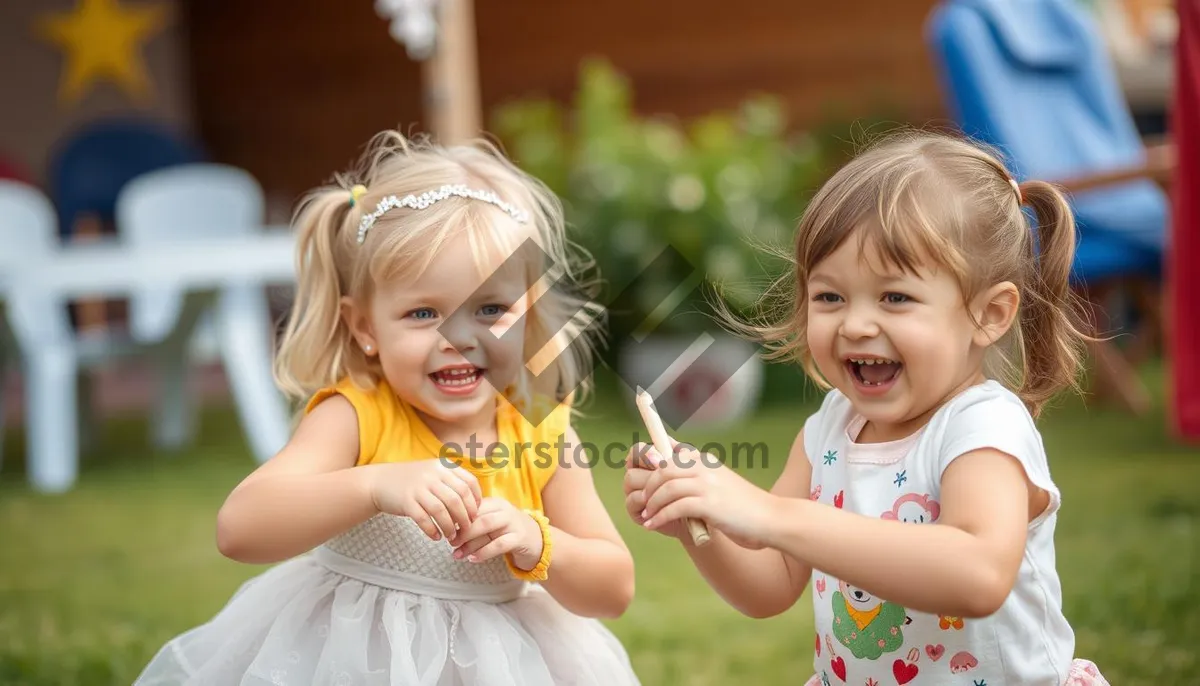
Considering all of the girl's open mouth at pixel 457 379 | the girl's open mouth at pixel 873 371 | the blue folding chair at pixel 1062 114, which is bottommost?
the blue folding chair at pixel 1062 114

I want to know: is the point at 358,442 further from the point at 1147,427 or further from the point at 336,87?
the point at 336,87

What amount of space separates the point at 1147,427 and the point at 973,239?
2932mm

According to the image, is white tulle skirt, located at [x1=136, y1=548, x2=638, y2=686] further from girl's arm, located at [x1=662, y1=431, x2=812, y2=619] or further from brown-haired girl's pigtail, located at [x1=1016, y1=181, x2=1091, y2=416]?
brown-haired girl's pigtail, located at [x1=1016, y1=181, x2=1091, y2=416]

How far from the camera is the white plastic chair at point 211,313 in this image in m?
3.98

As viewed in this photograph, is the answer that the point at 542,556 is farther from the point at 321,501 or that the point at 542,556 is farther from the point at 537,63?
the point at 537,63

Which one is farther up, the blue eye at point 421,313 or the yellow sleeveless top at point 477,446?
the blue eye at point 421,313

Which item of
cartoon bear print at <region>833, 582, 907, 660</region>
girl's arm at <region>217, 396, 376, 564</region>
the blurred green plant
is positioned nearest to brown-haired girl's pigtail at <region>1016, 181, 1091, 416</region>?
cartoon bear print at <region>833, 582, 907, 660</region>

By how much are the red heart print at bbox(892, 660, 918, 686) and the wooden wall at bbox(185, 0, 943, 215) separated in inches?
200

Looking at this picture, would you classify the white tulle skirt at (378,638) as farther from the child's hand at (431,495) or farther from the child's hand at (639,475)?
the child's hand at (639,475)

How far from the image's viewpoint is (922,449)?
127 cm

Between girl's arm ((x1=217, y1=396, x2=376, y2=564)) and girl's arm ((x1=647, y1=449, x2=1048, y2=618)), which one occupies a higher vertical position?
girl's arm ((x1=647, y1=449, x2=1048, y2=618))

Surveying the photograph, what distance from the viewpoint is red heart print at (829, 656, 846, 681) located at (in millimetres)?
1352

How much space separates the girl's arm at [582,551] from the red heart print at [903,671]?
33cm

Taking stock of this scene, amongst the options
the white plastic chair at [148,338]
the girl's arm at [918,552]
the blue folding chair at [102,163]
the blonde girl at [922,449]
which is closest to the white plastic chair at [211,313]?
the white plastic chair at [148,338]
